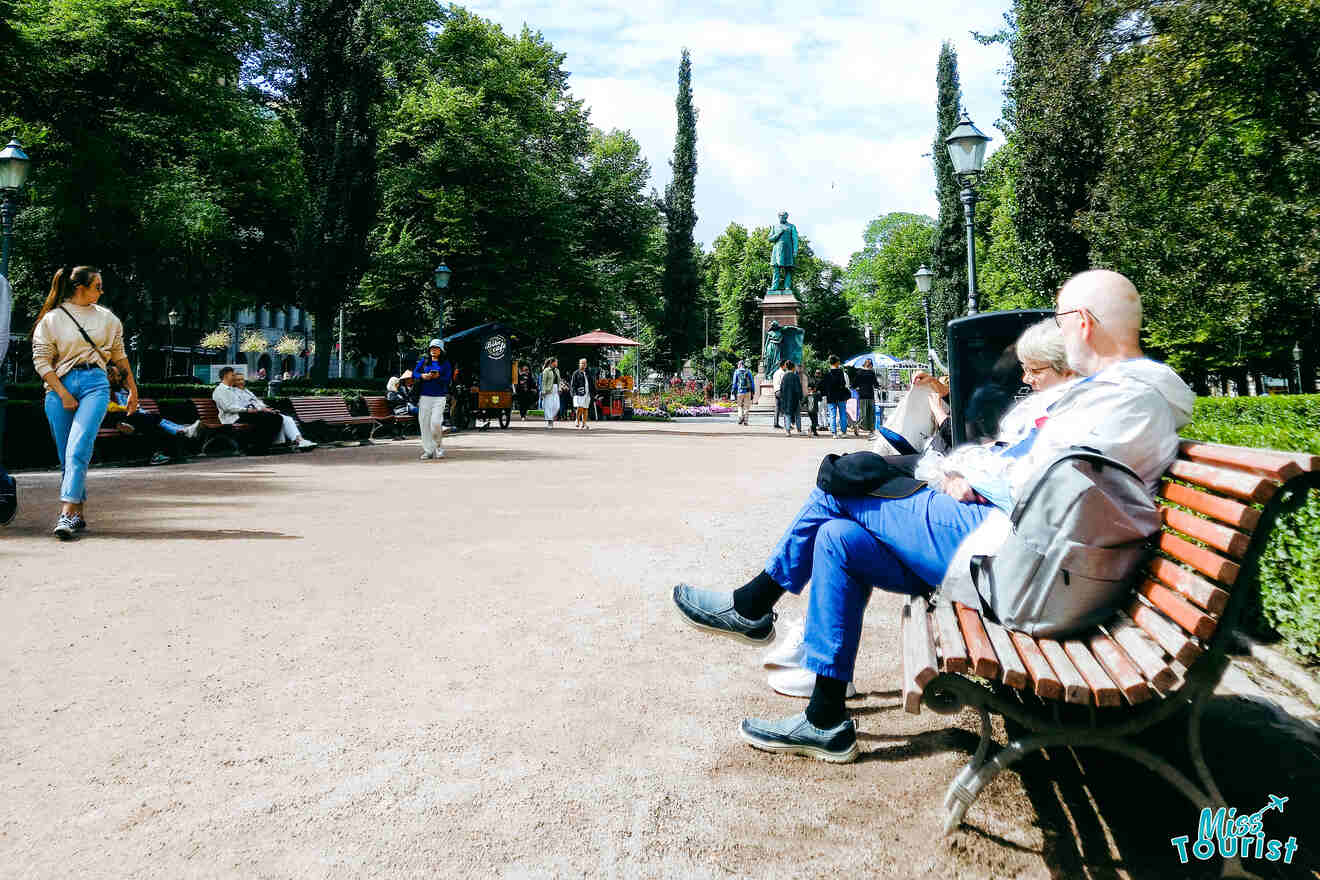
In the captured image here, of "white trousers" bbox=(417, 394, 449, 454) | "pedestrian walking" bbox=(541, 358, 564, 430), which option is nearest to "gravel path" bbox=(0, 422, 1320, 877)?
"white trousers" bbox=(417, 394, 449, 454)

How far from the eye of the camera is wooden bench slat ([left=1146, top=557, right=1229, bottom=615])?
207cm

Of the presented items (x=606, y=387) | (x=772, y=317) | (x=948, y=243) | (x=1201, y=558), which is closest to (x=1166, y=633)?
(x=1201, y=558)

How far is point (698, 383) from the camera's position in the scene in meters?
53.2

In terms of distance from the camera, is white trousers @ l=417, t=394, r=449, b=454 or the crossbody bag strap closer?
the crossbody bag strap

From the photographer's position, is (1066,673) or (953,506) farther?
(953,506)

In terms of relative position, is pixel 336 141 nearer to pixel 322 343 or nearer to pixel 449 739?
pixel 322 343

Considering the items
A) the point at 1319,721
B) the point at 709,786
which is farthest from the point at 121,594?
the point at 1319,721

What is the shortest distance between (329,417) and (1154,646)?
58.6 feet

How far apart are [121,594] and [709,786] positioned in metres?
3.85

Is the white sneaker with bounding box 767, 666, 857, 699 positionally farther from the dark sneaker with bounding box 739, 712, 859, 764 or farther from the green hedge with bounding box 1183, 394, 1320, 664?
the green hedge with bounding box 1183, 394, 1320, 664

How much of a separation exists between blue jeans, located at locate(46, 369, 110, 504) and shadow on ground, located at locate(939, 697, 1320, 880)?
20.4 ft

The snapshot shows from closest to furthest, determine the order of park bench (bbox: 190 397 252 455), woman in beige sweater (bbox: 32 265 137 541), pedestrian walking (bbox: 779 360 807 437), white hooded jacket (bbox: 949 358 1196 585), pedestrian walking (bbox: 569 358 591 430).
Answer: white hooded jacket (bbox: 949 358 1196 585)
woman in beige sweater (bbox: 32 265 137 541)
park bench (bbox: 190 397 252 455)
pedestrian walking (bbox: 779 360 807 437)
pedestrian walking (bbox: 569 358 591 430)

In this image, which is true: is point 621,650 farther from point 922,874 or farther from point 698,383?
point 698,383

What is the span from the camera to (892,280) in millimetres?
75312
